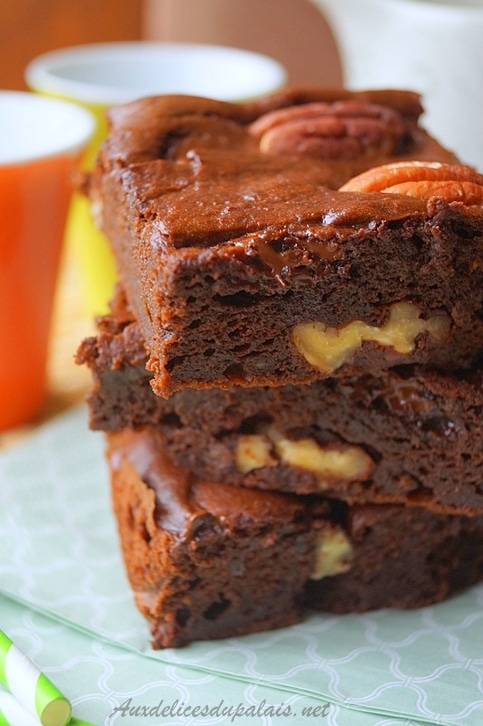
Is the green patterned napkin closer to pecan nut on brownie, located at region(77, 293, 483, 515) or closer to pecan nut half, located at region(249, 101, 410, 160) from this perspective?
pecan nut on brownie, located at region(77, 293, 483, 515)

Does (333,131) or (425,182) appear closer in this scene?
(425,182)

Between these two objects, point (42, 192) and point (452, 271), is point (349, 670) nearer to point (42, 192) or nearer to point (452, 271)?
point (452, 271)

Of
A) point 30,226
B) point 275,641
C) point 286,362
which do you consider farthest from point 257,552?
point 30,226

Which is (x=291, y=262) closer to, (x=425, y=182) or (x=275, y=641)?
(x=425, y=182)

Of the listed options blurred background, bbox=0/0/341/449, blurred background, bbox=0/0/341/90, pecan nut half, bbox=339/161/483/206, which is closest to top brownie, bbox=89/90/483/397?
pecan nut half, bbox=339/161/483/206

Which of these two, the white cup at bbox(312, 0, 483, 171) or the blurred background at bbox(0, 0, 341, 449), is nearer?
the white cup at bbox(312, 0, 483, 171)
